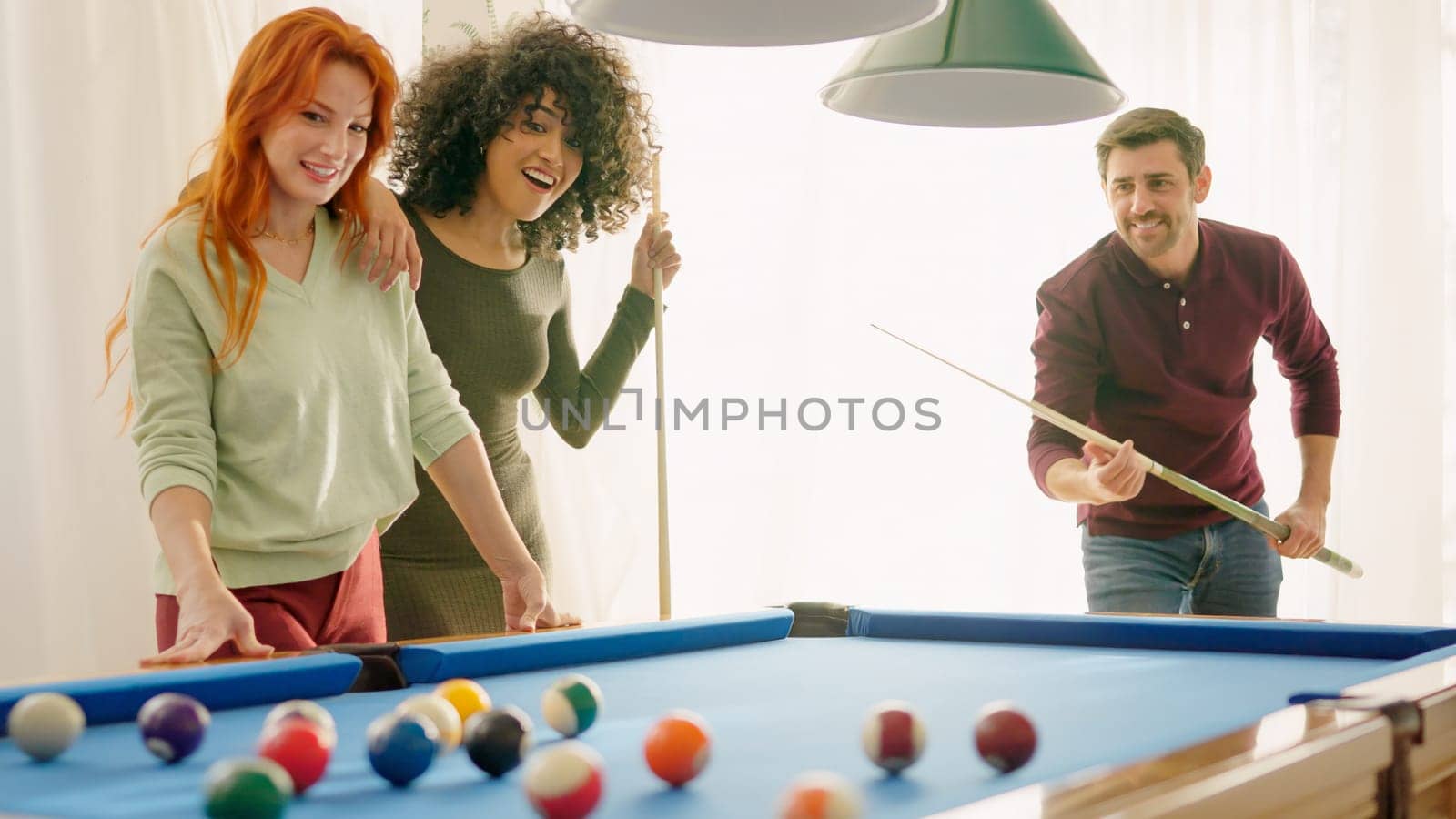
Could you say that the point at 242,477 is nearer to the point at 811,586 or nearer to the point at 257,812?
the point at 257,812

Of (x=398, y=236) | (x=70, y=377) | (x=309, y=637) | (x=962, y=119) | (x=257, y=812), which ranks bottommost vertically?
(x=309, y=637)

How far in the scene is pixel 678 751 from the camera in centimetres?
96

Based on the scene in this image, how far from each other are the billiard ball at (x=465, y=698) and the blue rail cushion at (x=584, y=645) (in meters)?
0.28

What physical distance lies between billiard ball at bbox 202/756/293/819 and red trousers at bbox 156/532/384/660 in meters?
0.97

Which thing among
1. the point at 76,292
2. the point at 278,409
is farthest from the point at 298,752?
the point at 76,292

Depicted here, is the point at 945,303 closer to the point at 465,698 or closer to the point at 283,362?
the point at 283,362

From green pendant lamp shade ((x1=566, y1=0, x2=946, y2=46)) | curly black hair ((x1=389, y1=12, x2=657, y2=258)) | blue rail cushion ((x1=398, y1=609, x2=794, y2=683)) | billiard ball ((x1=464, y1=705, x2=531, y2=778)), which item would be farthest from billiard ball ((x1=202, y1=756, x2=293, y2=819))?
curly black hair ((x1=389, y1=12, x2=657, y2=258))

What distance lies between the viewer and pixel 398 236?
2006mm

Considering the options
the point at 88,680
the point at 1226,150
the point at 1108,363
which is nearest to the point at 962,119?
the point at 1108,363

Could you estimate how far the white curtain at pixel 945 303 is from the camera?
3918mm

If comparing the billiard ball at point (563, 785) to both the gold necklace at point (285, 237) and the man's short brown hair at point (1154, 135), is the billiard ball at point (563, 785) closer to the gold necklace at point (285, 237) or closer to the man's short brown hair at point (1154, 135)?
the gold necklace at point (285, 237)

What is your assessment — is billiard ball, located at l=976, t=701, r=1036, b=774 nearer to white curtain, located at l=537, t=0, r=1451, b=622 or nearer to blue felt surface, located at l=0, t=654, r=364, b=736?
blue felt surface, located at l=0, t=654, r=364, b=736

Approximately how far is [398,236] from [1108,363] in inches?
59.8

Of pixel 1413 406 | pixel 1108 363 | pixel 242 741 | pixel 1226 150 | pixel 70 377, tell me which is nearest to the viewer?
pixel 242 741
